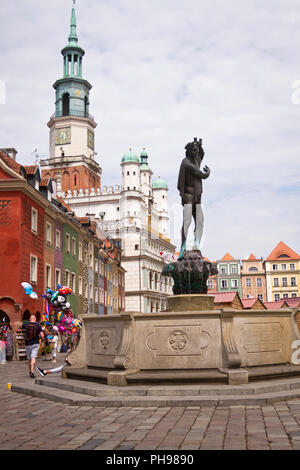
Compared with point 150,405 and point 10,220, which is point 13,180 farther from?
point 150,405

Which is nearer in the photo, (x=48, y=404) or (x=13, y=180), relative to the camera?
(x=48, y=404)

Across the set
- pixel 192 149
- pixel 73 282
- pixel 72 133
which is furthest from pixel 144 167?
pixel 192 149

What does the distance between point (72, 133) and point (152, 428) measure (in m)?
83.5

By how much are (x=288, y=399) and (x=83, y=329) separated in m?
4.83

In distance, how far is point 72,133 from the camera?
87.2 meters

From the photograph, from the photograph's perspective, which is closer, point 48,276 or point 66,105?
point 48,276

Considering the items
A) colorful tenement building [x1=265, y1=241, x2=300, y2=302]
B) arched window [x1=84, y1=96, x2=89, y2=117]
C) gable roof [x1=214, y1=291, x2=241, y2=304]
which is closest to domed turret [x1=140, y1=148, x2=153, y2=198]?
arched window [x1=84, y1=96, x2=89, y2=117]

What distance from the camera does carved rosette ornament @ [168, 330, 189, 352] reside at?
983 cm

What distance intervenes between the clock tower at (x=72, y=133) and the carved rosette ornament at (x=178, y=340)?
76.7 metres

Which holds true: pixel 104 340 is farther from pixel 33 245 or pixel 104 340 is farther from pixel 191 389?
pixel 33 245

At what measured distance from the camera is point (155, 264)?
87.8 m

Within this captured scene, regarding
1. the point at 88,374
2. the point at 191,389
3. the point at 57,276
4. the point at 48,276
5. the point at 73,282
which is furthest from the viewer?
the point at 73,282

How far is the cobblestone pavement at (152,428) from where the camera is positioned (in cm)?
591
